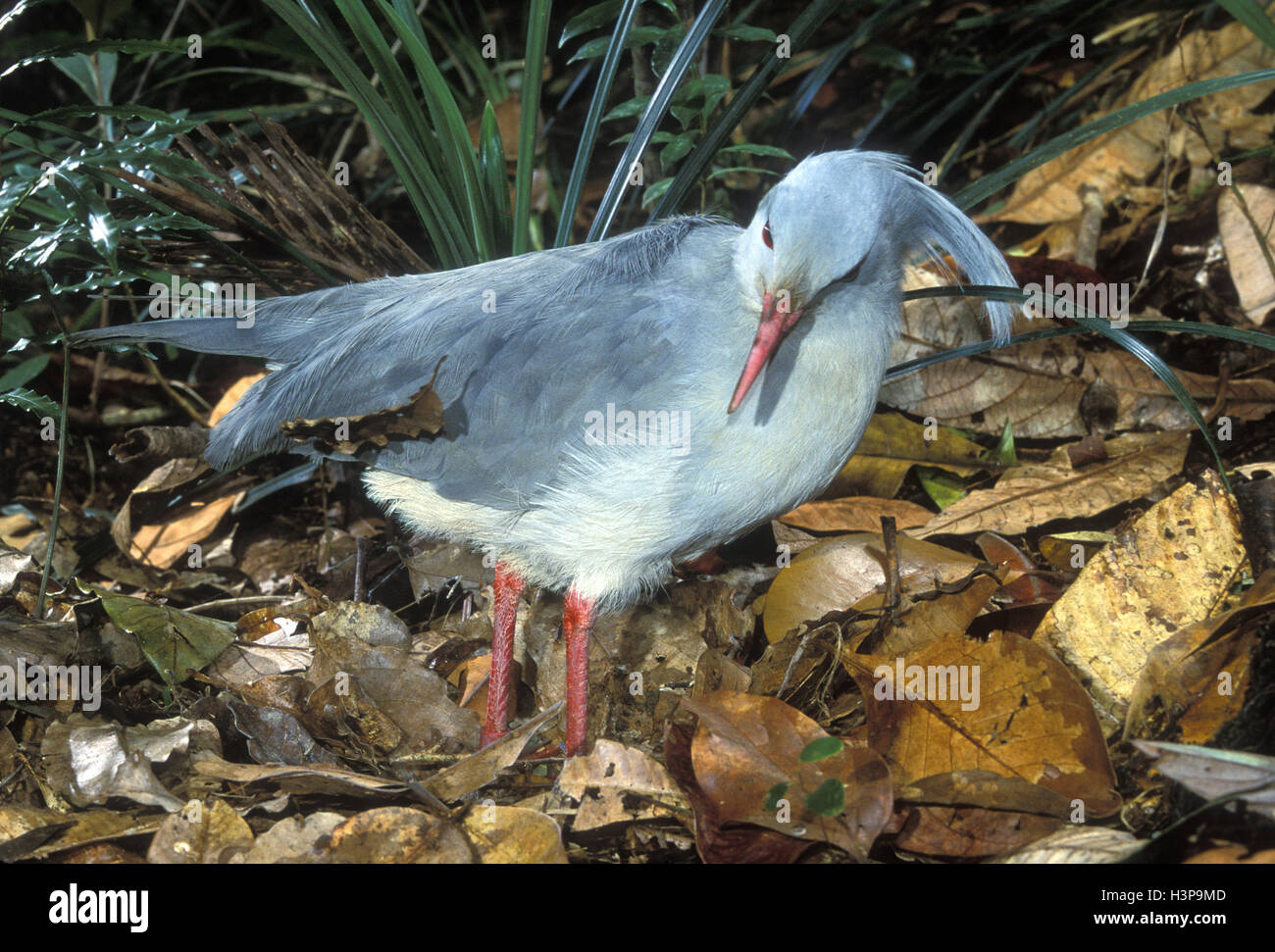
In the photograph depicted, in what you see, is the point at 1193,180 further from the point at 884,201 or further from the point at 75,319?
the point at 75,319

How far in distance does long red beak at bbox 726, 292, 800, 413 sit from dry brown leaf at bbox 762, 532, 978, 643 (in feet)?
2.57

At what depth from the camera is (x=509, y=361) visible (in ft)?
8.63

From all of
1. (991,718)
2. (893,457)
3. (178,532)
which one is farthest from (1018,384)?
(178,532)

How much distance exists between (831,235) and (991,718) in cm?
108

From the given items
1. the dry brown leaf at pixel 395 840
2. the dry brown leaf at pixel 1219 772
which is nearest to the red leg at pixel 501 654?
the dry brown leaf at pixel 395 840

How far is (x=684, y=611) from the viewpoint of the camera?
9.78ft

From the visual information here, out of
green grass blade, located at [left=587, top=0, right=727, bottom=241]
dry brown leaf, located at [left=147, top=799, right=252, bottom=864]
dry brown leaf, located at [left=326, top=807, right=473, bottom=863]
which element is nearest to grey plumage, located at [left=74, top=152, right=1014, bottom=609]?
green grass blade, located at [left=587, top=0, right=727, bottom=241]

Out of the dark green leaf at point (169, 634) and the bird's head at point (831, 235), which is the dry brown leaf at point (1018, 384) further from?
the dark green leaf at point (169, 634)

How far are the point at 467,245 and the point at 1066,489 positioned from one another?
2.04 m

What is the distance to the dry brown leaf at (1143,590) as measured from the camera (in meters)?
2.41

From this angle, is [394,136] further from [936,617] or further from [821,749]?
[821,749]

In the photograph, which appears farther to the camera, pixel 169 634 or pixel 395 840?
pixel 169 634

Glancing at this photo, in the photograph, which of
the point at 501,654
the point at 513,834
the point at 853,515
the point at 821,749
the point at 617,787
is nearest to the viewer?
the point at 821,749

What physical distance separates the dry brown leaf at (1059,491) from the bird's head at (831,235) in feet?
2.49
